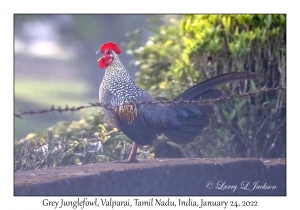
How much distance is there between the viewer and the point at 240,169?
5.40 meters

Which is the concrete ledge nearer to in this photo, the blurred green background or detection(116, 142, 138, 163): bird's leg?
detection(116, 142, 138, 163): bird's leg

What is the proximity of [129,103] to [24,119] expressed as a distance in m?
1.10

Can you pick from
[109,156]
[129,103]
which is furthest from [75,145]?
[129,103]

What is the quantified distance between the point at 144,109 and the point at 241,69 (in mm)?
1132

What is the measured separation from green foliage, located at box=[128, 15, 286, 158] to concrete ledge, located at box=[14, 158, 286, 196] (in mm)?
245

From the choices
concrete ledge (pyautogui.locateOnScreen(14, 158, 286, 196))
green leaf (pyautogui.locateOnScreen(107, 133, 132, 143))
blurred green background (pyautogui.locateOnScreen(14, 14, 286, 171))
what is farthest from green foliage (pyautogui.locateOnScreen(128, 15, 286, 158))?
green leaf (pyautogui.locateOnScreen(107, 133, 132, 143))

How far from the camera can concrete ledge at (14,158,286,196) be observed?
4.83m

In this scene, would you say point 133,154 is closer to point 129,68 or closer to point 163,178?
point 163,178

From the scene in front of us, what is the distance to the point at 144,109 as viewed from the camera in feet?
16.8

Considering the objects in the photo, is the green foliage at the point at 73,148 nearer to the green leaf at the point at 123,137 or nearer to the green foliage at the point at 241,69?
the green leaf at the point at 123,137

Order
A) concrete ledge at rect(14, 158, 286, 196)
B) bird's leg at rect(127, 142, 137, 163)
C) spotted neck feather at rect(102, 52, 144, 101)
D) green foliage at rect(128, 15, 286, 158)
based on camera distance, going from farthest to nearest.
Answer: green foliage at rect(128, 15, 286, 158) < bird's leg at rect(127, 142, 137, 163) < spotted neck feather at rect(102, 52, 144, 101) < concrete ledge at rect(14, 158, 286, 196)

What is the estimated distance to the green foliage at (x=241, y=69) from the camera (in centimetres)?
573

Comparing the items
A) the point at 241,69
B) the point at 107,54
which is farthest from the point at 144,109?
the point at 241,69

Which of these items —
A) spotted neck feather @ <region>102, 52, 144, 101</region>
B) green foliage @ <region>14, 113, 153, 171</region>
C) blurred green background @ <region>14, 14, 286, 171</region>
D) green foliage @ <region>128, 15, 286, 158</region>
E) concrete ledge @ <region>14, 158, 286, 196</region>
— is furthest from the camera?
green foliage @ <region>128, 15, 286, 158</region>
